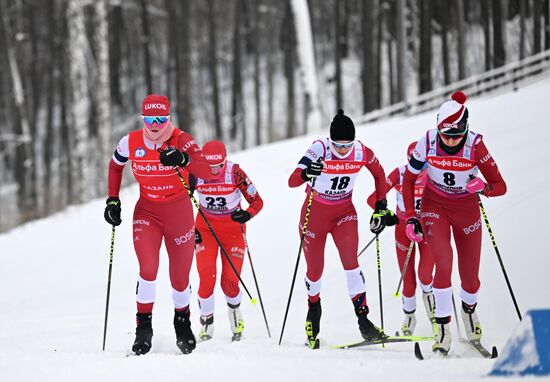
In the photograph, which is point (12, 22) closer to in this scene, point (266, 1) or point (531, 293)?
Answer: point (266, 1)

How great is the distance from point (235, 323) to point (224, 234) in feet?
3.33

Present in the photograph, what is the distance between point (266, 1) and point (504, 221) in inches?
1185

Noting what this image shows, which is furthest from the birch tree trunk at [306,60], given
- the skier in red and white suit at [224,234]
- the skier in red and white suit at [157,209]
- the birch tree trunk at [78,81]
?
the skier in red and white suit at [157,209]

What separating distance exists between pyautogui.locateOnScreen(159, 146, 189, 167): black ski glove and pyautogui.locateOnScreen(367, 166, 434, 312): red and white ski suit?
2.39 metres

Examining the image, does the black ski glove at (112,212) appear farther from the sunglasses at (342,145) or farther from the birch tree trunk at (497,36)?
the birch tree trunk at (497,36)

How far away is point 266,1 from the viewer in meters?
37.6

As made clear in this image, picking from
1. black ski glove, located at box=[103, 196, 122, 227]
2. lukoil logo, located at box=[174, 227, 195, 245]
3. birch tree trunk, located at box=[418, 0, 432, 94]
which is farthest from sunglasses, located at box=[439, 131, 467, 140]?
birch tree trunk, located at box=[418, 0, 432, 94]

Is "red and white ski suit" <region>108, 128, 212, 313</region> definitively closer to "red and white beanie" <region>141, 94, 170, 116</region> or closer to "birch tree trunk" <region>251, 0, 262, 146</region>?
"red and white beanie" <region>141, 94, 170, 116</region>

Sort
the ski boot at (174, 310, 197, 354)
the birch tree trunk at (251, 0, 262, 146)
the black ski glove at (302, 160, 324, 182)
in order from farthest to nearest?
the birch tree trunk at (251, 0, 262, 146) < the black ski glove at (302, 160, 324, 182) < the ski boot at (174, 310, 197, 354)

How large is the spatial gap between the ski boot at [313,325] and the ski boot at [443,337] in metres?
1.26

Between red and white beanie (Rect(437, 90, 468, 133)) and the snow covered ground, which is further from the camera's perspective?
red and white beanie (Rect(437, 90, 468, 133))

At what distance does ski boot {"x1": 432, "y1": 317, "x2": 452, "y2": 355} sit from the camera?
6258mm

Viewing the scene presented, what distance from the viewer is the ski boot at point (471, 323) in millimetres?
6555

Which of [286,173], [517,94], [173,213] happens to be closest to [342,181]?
[173,213]
